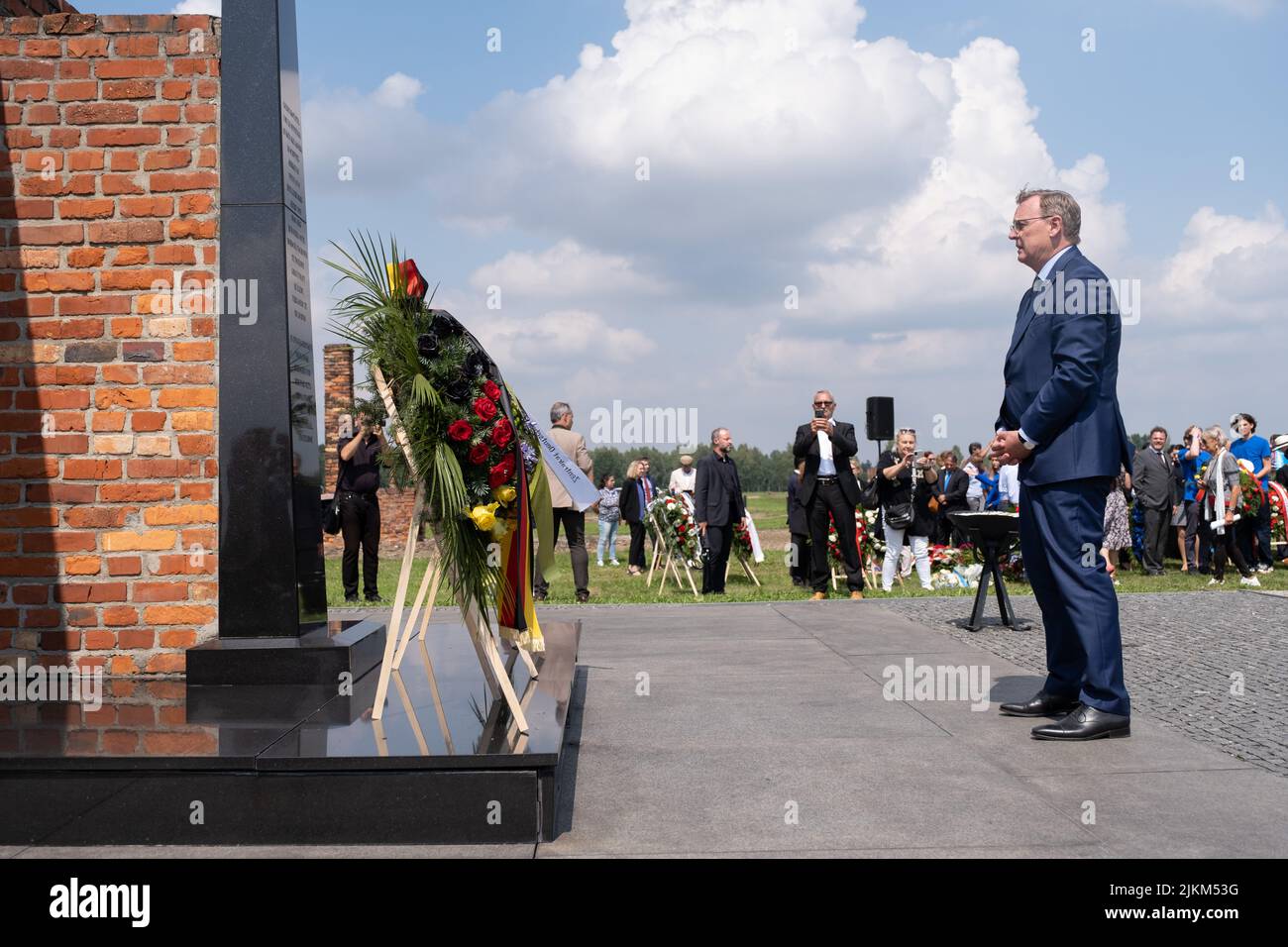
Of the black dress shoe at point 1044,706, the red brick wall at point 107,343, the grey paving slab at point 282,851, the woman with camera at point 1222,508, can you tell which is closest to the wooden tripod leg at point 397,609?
the grey paving slab at point 282,851

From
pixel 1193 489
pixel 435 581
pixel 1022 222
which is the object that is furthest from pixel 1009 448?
pixel 1193 489

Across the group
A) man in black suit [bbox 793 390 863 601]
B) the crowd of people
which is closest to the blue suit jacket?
the crowd of people

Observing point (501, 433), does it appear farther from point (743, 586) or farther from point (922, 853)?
point (743, 586)

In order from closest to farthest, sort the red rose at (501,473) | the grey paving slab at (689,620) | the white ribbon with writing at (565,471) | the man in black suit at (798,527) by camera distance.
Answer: the red rose at (501,473) < the white ribbon with writing at (565,471) < the grey paving slab at (689,620) < the man in black suit at (798,527)

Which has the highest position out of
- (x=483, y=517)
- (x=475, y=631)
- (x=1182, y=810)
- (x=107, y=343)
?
(x=107, y=343)

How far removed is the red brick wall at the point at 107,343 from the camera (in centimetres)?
594

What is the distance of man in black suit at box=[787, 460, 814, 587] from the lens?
13805mm

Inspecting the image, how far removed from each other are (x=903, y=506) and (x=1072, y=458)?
869cm

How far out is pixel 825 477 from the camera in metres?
12.7

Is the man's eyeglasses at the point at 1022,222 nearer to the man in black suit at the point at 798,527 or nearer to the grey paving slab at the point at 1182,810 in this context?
the grey paving slab at the point at 1182,810

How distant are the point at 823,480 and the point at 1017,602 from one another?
2502 millimetres

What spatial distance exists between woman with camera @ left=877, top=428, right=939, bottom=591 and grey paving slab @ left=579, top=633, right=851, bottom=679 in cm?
579

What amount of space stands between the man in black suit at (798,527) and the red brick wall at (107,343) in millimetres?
8259
